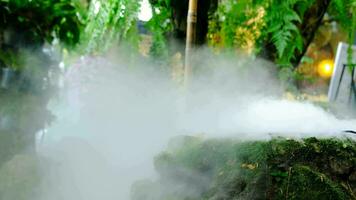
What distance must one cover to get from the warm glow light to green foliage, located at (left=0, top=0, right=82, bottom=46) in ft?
25.1

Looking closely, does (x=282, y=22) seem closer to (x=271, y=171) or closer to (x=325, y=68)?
(x=271, y=171)

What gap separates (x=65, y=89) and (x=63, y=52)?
425 mm

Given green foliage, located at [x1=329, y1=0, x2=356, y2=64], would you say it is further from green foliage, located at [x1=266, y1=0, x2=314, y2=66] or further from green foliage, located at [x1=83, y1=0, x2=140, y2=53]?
green foliage, located at [x1=83, y1=0, x2=140, y2=53]

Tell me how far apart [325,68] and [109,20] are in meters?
8.95

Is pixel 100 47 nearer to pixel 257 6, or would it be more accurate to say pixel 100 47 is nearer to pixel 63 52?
pixel 257 6

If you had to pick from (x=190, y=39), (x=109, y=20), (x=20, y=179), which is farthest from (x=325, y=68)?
(x=20, y=179)

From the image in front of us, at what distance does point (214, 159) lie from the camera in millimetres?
1218

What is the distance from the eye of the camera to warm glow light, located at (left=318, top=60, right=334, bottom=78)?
9297mm

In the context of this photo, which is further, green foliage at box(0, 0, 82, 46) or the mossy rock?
green foliage at box(0, 0, 82, 46)

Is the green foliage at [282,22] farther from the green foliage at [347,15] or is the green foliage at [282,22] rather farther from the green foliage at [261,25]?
the green foliage at [347,15]

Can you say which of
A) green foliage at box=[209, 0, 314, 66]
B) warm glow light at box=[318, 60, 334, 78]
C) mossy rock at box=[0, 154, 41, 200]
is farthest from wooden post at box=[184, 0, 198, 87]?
warm glow light at box=[318, 60, 334, 78]

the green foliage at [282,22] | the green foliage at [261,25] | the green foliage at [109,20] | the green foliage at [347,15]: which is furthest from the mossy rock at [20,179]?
the green foliage at [347,15]

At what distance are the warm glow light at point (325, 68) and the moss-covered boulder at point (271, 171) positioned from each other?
8.71 metres

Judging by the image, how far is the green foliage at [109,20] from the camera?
61.7 inches
